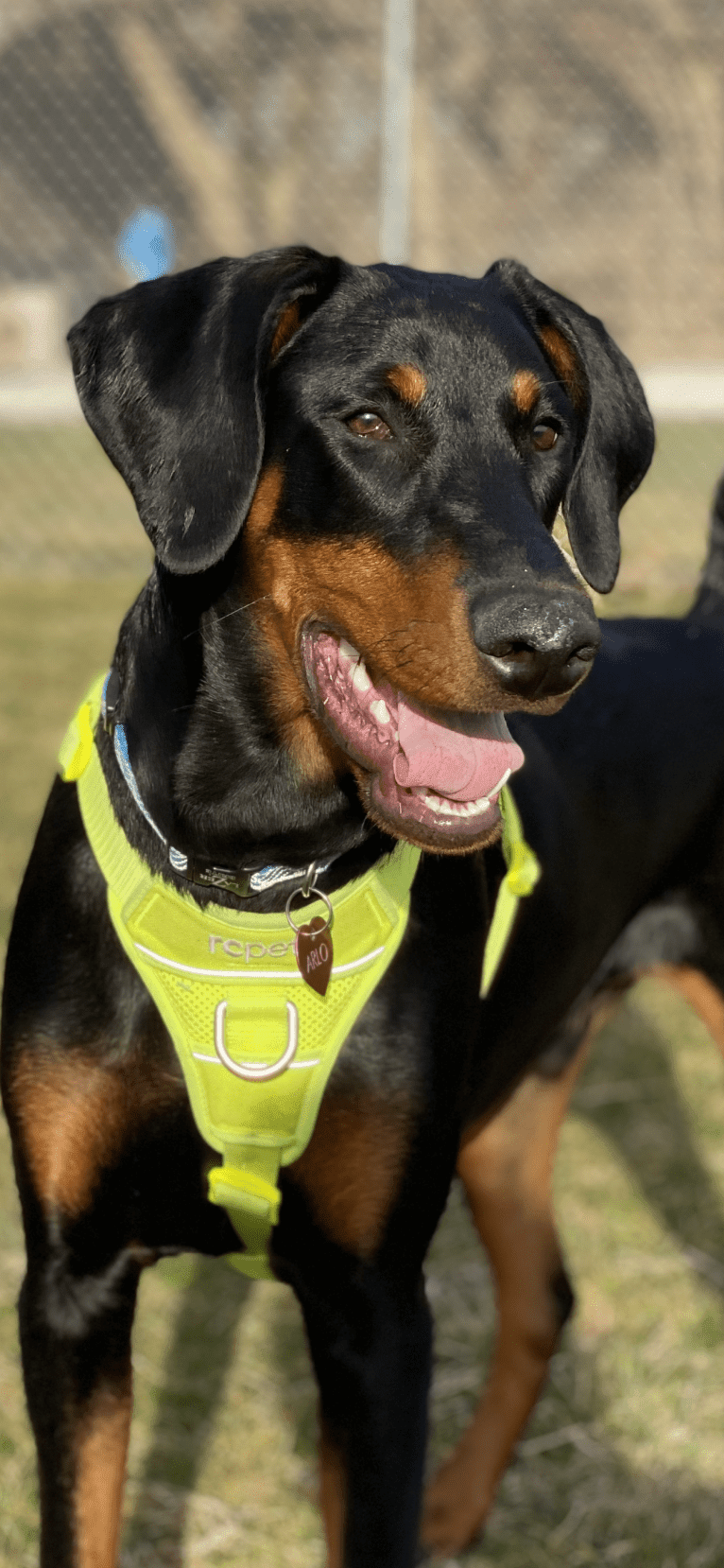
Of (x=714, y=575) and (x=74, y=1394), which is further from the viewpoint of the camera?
(x=714, y=575)

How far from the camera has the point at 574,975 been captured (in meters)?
2.91

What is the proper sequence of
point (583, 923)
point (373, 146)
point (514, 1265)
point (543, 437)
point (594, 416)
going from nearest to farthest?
point (543, 437) < point (594, 416) < point (583, 923) < point (514, 1265) < point (373, 146)

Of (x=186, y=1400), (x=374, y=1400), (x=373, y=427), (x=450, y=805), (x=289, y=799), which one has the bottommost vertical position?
(x=186, y=1400)

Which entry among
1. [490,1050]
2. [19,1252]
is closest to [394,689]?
[490,1050]

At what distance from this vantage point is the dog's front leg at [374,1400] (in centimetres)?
224

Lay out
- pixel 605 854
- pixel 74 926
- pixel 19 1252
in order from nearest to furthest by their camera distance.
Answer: pixel 74 926, pixel 605 854, pixel 19 1252

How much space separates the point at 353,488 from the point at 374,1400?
48.5 inches

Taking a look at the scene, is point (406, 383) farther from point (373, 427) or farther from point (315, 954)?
point (315, 954)

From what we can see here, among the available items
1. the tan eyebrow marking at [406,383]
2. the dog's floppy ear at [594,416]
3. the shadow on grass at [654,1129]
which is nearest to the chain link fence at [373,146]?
the shadow on grass at [654,1129]

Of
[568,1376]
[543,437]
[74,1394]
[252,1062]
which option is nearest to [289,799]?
[252,1062]

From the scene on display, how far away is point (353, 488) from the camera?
6.98 ft

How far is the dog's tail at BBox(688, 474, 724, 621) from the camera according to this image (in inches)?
132

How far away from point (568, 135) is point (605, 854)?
1631cm

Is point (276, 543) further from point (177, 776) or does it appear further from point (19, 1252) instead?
point (19, 1252)
